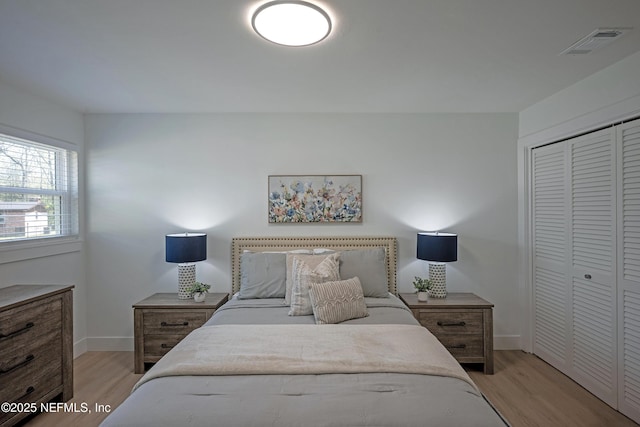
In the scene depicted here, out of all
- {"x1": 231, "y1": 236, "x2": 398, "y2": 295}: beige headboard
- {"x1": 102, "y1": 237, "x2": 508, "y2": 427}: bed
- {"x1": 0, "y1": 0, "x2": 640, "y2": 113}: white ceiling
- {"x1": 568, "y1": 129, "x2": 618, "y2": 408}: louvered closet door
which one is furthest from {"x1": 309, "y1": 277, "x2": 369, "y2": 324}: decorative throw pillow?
{"x1": 568, "y1": 129, "x2": 618, "y2": 408}: louvered closet door

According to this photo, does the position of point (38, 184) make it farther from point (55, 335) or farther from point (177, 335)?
point (177, 335)

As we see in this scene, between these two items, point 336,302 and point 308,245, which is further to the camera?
point 308,245

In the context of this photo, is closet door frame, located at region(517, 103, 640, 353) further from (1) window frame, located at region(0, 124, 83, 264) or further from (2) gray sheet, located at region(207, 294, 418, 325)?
(1) window frame, located at region(0, 124, 83, 264)

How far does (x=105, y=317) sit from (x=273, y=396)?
283cm

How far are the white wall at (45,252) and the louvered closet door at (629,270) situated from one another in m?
4.58

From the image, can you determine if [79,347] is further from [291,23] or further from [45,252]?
[291,23]

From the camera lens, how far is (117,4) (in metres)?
1.59

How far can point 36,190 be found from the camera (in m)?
2.91

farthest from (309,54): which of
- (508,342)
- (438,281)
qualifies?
(508,342)

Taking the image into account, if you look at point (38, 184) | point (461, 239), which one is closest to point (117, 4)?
point (38, 184)

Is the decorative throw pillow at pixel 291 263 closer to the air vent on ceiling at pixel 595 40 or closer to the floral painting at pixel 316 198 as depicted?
the floral painting at pixel 316 198

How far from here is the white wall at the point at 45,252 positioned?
2576 millimetres

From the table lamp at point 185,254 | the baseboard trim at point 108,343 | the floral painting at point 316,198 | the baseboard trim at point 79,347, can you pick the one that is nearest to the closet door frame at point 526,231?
the floral painting at point 316,198

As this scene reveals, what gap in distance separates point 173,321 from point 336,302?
5.12 ft
